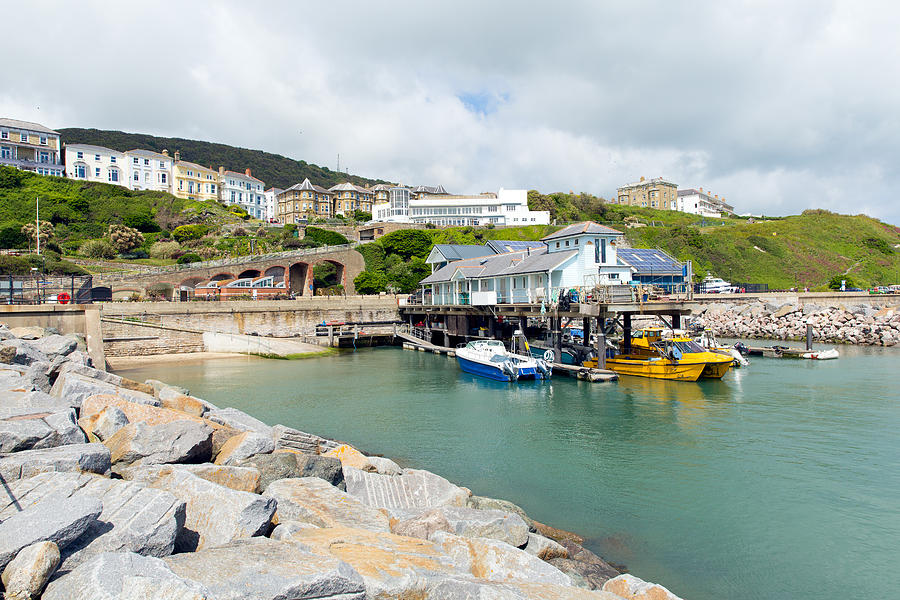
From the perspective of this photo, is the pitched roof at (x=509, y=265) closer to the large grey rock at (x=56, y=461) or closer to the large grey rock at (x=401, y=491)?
the large grey rock at (x=401, y=491)

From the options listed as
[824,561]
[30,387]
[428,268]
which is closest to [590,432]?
[824,561]

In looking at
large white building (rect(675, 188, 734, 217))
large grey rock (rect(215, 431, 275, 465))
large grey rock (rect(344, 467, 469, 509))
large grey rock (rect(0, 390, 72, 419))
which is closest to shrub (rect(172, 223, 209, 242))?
large grey rock (rect(0, 390, 72, 419))

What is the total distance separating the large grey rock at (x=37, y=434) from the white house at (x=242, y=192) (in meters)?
111

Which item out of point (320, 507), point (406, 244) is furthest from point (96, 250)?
point (320, 507)

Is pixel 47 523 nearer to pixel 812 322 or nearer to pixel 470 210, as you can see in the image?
pixel 812 322

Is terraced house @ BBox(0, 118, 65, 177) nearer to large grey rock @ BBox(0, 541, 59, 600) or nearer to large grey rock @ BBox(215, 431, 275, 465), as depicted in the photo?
large grey rock @ BBox(215, 431, 275, 465)

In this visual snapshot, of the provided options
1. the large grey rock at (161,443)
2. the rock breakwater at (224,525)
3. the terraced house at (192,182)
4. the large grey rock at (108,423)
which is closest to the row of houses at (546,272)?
the rock breakwater at (224,525)

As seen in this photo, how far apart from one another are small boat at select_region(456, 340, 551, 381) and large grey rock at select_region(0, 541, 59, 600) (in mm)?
24557

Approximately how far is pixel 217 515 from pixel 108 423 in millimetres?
4642

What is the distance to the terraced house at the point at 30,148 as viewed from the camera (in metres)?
93.9

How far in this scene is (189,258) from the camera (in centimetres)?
6725

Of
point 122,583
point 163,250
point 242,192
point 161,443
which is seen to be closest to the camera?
point 122,583

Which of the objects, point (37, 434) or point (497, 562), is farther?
point (37, 434)

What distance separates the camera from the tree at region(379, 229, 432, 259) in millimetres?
74875
